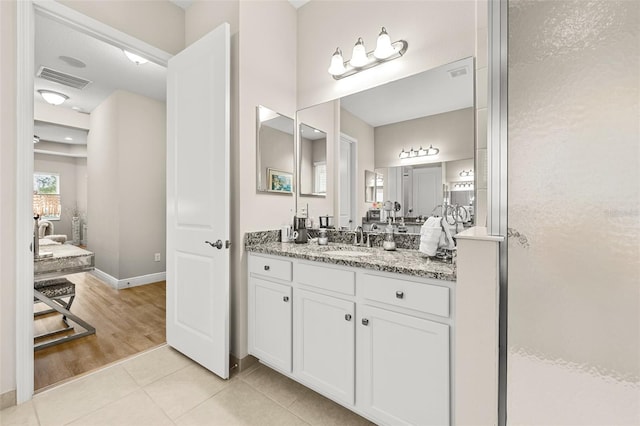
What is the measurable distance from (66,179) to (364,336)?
10286 mm

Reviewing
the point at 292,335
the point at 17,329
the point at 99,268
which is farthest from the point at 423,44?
the point at 99,268

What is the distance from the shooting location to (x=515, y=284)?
97 centimetres

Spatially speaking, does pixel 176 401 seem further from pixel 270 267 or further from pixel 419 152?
pixel 419 152

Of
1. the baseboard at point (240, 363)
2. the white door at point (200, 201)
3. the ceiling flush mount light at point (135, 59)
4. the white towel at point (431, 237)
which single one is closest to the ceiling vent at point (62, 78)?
the ceiling flush mount light at point (135, 59)

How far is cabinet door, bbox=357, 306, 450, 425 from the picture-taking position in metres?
1.17

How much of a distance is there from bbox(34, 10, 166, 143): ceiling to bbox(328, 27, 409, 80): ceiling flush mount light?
2302 millimetres

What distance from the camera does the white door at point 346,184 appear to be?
2.22 metres

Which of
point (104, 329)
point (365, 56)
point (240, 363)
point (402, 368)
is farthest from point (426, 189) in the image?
point (104, 329)

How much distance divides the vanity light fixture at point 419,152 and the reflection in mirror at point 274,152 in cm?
92

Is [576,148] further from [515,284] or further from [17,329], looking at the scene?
[17,329]

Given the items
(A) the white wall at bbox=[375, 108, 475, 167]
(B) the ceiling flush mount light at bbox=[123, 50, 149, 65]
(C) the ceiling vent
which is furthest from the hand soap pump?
(C) the ceiling vent

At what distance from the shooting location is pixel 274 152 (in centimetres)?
224

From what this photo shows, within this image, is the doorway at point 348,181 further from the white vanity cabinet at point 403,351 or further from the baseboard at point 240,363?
the baseboard at point 240,363

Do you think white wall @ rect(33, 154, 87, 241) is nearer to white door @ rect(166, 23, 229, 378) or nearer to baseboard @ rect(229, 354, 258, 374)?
white door @ rect(166, 23, 229, 378)
